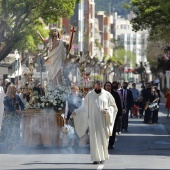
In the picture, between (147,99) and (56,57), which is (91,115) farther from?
(147,99)

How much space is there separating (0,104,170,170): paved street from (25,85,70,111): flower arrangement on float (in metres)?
1.27

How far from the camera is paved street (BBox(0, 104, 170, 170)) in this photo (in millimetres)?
19541

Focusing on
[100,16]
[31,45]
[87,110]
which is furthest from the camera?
[100,16]

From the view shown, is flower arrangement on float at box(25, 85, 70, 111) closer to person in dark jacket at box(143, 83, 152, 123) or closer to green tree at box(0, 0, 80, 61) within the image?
person in dark jacket at box(143, 83, 152, 123)

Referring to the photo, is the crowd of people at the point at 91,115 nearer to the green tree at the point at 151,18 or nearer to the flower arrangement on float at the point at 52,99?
the flower arrangement on float at the point at 52,99

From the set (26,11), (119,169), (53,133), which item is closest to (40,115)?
(53,133)

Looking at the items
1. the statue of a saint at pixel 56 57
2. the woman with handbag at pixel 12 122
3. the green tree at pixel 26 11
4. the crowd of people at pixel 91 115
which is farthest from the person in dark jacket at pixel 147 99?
the woman with handbag at pixel 12 122

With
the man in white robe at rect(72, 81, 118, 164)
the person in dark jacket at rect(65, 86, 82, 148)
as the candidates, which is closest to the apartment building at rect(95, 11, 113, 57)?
the person in dark jacket at rect(65, 86, 82, 148)

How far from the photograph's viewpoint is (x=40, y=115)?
25.3 metres

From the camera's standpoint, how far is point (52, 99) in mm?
25391

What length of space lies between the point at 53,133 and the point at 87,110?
4.80 m

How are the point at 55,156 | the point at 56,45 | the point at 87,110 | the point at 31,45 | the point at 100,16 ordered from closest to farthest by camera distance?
the point at 87,110, the point at 55,156, the point at 56,45, the point at 31,45, the point at 100,16

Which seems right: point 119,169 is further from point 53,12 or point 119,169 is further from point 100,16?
point 100,16

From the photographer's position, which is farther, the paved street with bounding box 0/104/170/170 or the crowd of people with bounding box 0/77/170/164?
the crowd of people with bounding box 0/77/170/164
